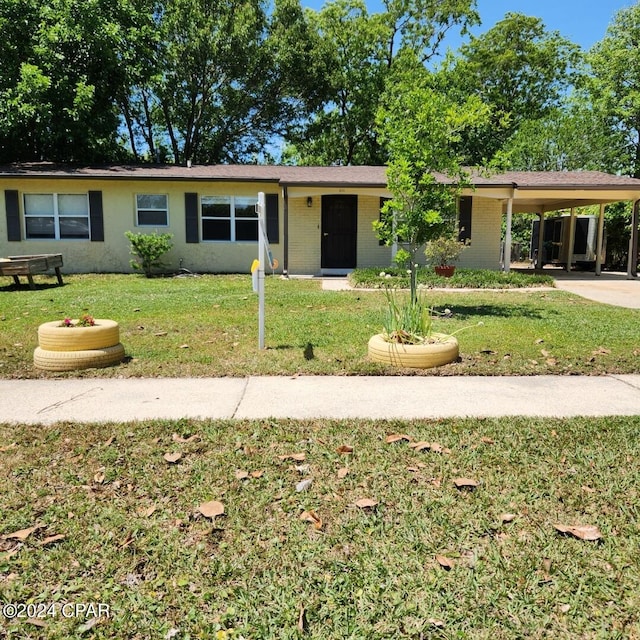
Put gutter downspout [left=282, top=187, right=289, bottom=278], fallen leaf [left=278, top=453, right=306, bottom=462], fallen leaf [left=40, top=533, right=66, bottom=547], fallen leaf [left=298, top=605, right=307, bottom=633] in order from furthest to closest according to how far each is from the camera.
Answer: gutter downspout [left=282, top=187, right=289, bottom=278]
fallen leaf [left=278, top=453, right=306, bottom=462]
fallen leaf [left=40, top=533, right=66, bottom=547]
fallen leaf [left=298, top=605, right=307, bottom=633]

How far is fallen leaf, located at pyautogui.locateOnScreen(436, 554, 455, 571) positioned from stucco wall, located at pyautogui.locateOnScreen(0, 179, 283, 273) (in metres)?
14.9

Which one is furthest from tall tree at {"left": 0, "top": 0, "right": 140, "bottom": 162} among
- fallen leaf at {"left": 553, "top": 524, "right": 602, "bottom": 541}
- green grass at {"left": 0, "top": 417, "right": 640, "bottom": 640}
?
fallen leaf at {"left": 553, "top": 524, "right": 602, "bottom": 541}

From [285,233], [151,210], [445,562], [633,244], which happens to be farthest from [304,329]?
[633,244]

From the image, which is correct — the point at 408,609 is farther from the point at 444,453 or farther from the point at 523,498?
the point at 444,453

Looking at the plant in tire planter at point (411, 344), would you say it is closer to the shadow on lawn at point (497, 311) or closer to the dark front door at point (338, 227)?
the shadow on lawn at point (497, 311)

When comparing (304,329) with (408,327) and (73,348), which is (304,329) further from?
(73,348)

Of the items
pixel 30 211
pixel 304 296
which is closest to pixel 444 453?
pixel 304 296

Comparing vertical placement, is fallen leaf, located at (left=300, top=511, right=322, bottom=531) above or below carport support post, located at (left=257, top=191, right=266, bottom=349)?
below

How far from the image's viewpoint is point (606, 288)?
44.7ft

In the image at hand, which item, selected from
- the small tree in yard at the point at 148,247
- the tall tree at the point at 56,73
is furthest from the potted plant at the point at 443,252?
the tall tree at the point at 56,73

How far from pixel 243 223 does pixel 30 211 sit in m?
6.49

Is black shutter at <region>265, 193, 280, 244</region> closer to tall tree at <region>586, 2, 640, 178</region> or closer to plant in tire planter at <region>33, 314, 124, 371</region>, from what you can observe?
plant in tire planter at <region>33, 314, 124, 371</region>

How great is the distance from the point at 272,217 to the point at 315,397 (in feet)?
41.6

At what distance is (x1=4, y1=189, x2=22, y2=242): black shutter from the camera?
16.0m
